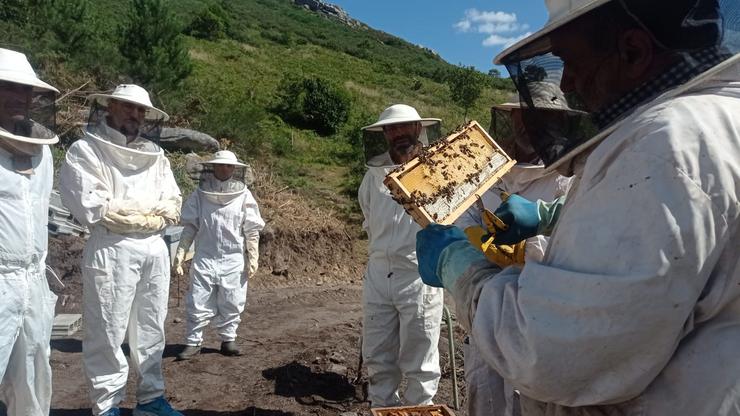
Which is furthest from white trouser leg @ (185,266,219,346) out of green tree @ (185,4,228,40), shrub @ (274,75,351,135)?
green tree @ (185,4,228,40)

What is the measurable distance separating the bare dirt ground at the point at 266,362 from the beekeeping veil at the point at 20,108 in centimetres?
226

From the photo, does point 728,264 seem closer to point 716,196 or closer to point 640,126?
point 716,196

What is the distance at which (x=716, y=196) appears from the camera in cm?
94

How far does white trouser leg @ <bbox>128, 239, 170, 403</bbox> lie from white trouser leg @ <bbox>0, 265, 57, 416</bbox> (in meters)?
0.78

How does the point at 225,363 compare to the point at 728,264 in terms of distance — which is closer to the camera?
the point at 728,264

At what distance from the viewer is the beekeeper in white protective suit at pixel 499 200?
216 cm

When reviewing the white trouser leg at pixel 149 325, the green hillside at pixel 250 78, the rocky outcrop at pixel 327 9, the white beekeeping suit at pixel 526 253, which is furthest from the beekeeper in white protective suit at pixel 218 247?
the rocky outcrop at pixel 327 9

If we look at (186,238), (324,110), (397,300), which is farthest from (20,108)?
(324,110)

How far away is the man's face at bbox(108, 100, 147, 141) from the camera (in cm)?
404

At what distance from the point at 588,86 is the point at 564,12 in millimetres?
185

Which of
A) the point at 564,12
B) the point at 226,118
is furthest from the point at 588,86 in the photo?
the point at 226,118

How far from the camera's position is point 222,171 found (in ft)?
20.3

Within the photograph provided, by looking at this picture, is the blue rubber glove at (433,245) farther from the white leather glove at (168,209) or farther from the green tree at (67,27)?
the green tree at (67,27)

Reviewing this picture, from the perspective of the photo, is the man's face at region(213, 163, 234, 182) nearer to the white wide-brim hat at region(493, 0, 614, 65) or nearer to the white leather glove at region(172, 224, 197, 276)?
the white leather glove at region(172, 224, 197, 276)
